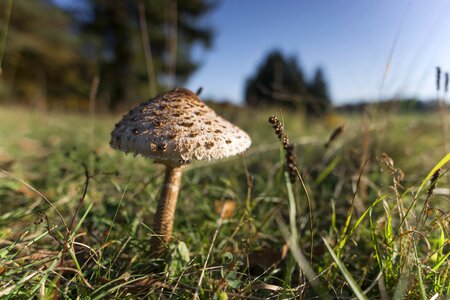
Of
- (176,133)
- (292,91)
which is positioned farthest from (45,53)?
(176,133)

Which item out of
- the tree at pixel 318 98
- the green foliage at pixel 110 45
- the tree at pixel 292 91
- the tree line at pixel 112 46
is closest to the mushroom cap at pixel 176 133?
the tree at pixel 292 91

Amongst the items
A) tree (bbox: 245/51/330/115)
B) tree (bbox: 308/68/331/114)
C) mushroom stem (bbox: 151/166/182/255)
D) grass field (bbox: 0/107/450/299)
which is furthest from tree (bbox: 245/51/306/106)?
mushroom stem (bbox: 151/166/182/255)

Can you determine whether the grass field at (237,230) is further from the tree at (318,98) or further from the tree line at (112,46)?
the tree line at (112,46)

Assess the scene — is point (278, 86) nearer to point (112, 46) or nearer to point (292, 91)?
point (292, 91)

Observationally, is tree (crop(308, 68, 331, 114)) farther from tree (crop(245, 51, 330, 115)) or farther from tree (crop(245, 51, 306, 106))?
tree (crop(245, 51, 306, 106))

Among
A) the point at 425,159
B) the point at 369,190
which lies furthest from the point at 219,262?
the point at 425,159

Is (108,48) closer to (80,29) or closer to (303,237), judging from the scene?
(80,29)

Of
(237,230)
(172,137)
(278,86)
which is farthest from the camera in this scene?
(278,86)
